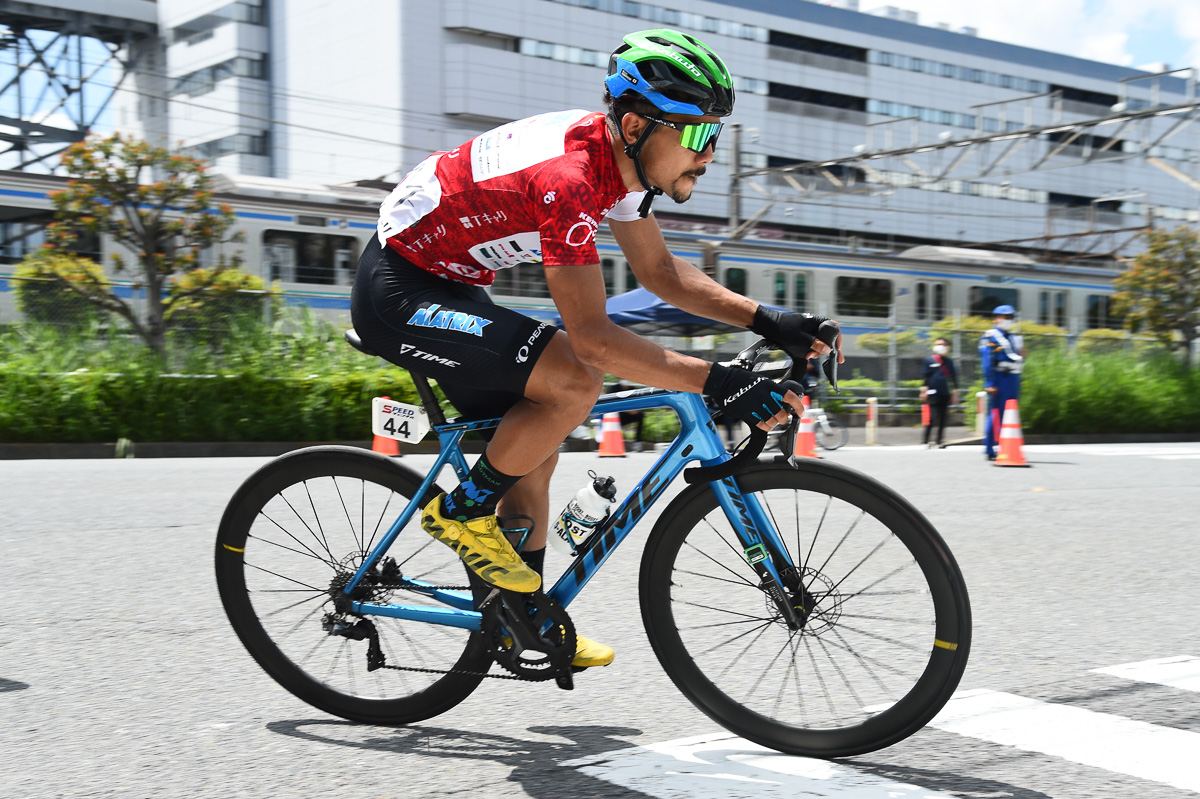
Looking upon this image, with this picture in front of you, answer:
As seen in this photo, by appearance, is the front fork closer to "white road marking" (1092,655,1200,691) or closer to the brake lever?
the brake lever

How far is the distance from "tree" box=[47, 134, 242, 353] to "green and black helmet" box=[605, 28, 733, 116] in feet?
49.4

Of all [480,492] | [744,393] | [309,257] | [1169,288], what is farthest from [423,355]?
[1169,288]

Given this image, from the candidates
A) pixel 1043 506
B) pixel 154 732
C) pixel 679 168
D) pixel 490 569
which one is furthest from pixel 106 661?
pixel 1043 506

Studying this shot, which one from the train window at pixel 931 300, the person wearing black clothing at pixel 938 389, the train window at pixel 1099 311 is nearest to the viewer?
the person wearing black clothing at pixel 938 389

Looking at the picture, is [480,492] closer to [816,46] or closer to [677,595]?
[677,595]

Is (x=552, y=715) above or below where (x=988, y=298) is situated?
below

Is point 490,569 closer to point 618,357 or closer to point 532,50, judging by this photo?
point 618,357

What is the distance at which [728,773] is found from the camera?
9.32ft

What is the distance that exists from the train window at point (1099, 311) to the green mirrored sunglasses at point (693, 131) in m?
32.8

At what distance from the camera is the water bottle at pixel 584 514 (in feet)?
9.98

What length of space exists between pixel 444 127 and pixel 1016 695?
4071cm

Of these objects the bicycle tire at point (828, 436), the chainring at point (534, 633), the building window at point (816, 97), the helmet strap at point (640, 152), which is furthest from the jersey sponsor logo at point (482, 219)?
the building window at point (816, 97)

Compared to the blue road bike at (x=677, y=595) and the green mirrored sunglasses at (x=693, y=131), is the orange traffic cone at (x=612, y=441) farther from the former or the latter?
the green mirrored sunglasses at (x=693, y=131)

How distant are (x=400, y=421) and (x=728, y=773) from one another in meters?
1.29
